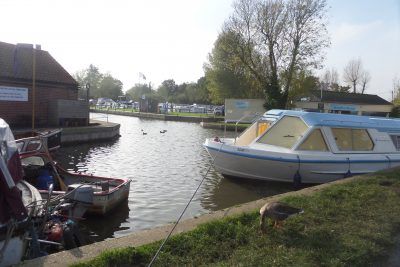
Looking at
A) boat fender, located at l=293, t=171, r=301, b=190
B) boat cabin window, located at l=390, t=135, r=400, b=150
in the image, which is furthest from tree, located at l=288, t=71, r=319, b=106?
boat fender, located at l=293, t=171, r=301, b=190

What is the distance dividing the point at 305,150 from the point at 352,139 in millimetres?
2285

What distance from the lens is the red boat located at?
1084 centimetres

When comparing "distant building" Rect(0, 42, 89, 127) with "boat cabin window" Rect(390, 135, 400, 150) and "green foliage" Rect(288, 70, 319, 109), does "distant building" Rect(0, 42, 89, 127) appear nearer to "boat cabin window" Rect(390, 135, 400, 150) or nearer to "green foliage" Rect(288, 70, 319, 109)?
"boat cabin window" Rect(390, 135, 400, 150)

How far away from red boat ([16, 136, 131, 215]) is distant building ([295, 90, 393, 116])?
38038 mm

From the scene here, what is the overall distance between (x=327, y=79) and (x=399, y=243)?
Result: 90495 millimetres

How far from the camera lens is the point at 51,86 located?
28625mm

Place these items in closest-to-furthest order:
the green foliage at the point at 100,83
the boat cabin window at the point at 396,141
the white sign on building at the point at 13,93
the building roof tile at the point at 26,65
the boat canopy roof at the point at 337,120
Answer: the boat canopy roof at the point at 337,120
the boat cabin window at the point at 396,141
the white sign on building at the point at 13,93
the building roof tile at the point at 26,65
the green foliage at the point at 100,83

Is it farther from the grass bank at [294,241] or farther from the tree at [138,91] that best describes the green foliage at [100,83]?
the grass bank at [294,241]

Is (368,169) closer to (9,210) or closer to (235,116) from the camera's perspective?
(9,210)

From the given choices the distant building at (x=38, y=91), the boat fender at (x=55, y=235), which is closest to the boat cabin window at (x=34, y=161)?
the boat fender at (x=55, y=235)

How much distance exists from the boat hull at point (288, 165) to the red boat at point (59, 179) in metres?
4.39

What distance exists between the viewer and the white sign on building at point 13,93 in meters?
25.5

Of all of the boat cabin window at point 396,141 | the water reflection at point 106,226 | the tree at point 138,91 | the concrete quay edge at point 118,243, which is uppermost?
the tree at point 138,91

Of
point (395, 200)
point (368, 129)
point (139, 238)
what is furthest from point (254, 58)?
point (139, 238)
